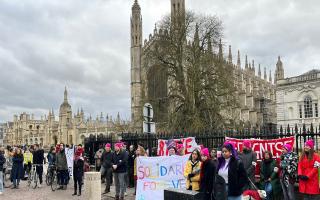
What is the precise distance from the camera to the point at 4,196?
12.5 meters

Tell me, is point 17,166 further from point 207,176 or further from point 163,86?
point 163,86

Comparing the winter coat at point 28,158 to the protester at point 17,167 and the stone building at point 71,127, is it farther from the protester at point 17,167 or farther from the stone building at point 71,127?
the stone building at point 71,127

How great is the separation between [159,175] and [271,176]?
2926 millimetres

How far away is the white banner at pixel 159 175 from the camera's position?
9297mm

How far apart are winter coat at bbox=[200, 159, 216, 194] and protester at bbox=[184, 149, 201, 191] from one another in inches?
15.2

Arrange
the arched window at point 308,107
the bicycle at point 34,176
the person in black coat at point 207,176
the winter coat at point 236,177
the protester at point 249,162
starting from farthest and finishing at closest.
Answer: the arched window at point 308,107 → the bicycle at point 34,176 → the protester at point 249,162 → the person in black coat at point 207,176 → the winter coat at point 236,177

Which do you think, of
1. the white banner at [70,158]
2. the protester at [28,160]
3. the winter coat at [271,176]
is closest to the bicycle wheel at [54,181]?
the white banner at [70,158]

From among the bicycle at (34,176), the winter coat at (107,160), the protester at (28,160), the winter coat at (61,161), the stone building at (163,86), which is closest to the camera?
the winter coat at (107,160)

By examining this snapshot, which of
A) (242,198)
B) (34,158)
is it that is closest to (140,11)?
(34,158)

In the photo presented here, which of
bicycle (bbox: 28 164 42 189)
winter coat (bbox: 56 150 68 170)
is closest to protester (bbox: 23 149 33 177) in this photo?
bicycle (bbox: 28 164 42 189)

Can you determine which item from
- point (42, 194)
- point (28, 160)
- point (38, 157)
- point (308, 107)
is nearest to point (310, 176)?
point (42, 194)

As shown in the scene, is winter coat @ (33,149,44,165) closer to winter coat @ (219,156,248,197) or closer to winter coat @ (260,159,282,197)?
winter coat @ (260,159,282,197)

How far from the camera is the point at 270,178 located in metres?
8.37

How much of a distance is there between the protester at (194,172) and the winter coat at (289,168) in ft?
7.55
